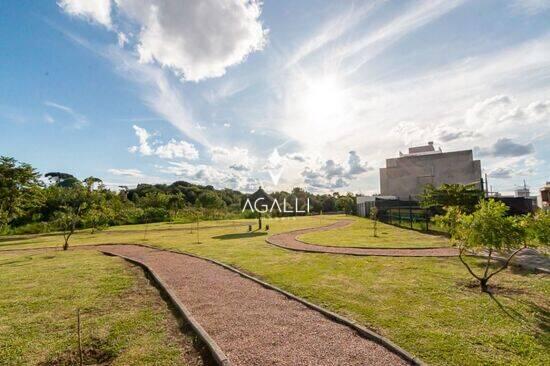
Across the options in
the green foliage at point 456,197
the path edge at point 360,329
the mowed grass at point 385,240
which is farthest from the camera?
the green foliage at point 456,197

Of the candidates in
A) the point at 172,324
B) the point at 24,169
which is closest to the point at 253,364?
the point at 172,324

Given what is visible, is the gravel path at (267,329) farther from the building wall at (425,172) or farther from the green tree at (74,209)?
the building wall at (425,172)

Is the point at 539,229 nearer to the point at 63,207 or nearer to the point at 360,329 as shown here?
the point at 360,329

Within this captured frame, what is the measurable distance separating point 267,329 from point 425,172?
49.5 meters

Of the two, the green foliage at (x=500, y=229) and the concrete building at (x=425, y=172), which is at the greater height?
the concrete building at (x=425, y=172)

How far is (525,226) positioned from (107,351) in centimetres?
1014

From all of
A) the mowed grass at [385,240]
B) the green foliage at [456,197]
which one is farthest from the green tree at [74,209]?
the green foliage at [456,197]

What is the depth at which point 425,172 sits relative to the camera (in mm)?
47844

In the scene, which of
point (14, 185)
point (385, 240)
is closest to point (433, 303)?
point (385, 240)

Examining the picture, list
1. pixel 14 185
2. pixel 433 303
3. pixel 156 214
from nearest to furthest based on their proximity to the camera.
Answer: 1. pixel 433 303
2. pixel 14 185
3. pixel 156 214

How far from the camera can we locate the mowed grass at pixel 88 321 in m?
5.11

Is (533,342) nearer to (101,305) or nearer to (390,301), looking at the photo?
(390,301)

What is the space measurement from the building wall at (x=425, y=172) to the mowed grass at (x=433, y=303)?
38.3 meters

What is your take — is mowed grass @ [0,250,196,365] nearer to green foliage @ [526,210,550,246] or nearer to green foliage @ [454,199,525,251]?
green foliage @ [454,199,525,251]
